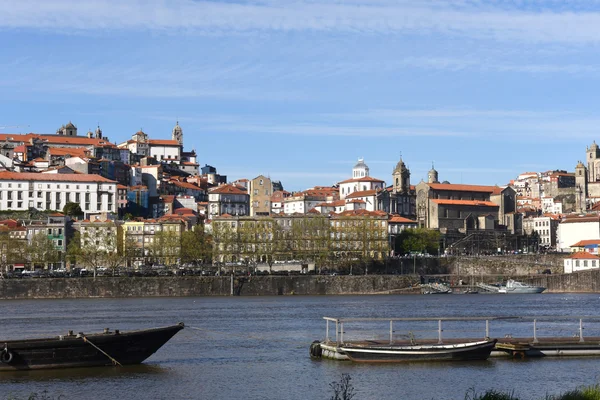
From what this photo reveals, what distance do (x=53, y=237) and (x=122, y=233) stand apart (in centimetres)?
A: 920

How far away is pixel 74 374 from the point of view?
39.5 m

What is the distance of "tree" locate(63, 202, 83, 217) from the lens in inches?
6102

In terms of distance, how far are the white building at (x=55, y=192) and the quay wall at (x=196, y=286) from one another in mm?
46903

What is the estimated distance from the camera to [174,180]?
641ft

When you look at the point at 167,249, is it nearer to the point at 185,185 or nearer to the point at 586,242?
the point at 185,185

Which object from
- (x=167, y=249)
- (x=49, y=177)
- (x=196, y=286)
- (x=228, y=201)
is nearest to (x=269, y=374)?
(x=196, y=286)

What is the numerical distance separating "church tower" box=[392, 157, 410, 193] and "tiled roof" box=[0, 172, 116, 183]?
Result: 57.7 meters

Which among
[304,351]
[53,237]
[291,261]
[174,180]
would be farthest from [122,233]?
[304,351]

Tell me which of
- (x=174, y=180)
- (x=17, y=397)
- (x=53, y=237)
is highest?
(x=174, y=180)

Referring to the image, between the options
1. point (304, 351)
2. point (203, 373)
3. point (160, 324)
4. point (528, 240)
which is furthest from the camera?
point (528, 240)

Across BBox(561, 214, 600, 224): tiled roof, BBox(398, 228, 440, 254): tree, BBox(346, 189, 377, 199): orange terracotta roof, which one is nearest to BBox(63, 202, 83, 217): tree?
BBox(398, 228, 440, 254): tree

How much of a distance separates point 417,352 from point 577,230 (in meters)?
130

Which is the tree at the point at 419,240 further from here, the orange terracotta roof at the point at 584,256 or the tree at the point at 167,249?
the tree at the point at 167,249

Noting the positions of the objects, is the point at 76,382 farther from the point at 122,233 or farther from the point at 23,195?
the point at 23,195
